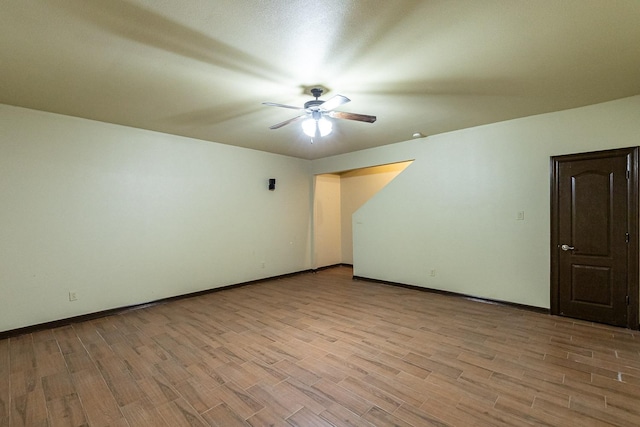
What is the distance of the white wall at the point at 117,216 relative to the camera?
334 centimetres

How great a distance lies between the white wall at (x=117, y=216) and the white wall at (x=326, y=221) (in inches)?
49.5

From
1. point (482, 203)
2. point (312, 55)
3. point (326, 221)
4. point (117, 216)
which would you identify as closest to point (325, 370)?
point (312, 55)

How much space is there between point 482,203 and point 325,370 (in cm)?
332

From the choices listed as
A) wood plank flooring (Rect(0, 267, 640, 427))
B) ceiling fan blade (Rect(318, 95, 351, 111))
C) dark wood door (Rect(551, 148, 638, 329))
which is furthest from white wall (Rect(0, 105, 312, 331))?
dark wood door (Rect(551, 148, 638, 329))

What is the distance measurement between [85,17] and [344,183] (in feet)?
20.1

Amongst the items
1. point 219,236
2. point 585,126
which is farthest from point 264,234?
point 585,126

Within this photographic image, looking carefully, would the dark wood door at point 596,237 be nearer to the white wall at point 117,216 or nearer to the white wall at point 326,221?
the white wall at point 326,221

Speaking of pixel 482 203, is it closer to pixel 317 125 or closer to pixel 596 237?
pixel 596 237

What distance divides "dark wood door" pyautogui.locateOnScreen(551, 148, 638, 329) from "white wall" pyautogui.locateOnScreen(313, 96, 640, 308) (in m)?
0.13

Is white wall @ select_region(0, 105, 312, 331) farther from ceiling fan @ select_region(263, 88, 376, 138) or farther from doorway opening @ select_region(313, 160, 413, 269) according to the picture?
ceiling fan @ select_region(263, 88, 376, 138)

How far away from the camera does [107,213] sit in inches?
155

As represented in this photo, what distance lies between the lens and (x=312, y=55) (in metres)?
2.28

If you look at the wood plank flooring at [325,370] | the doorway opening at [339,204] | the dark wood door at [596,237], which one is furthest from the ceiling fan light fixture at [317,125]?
the doorway opening at [339,204]

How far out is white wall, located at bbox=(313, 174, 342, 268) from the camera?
6.86 m
